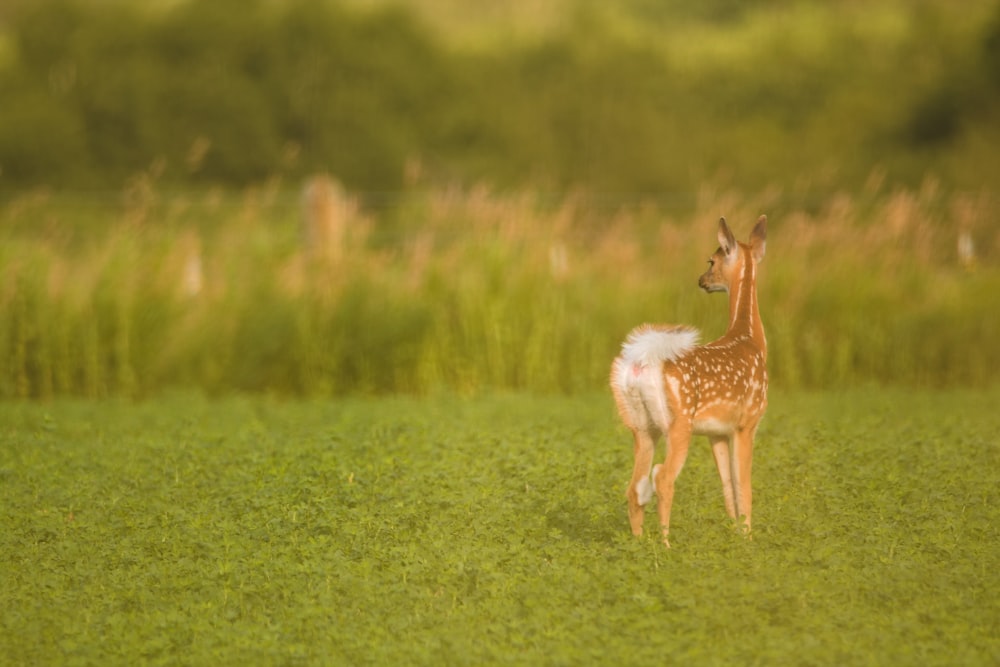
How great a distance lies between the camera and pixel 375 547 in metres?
6.32

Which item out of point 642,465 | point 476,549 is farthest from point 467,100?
point 642,465

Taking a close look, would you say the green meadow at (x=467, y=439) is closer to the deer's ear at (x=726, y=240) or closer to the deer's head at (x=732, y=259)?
the deer's head at (x=732, y=259)

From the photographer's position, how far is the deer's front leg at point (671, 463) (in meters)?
5.91

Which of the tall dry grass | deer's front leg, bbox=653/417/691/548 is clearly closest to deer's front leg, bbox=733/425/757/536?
deer's front leg, bbox=653/417/691/548

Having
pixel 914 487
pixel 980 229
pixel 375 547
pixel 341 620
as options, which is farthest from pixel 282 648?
pixel 980 229

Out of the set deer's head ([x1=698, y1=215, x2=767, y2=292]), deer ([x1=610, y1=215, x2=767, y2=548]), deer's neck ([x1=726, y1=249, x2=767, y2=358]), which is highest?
deer's head ([x1=698, y1=215, x2=767, y2=292])

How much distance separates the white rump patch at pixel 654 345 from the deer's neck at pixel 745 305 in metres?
0.80

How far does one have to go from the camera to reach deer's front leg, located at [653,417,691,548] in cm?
591

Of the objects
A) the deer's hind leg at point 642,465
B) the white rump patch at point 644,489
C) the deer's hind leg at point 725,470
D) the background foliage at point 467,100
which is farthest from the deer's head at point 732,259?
the background foliage at point 467,100

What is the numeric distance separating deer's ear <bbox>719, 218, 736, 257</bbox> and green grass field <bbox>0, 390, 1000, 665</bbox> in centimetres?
121

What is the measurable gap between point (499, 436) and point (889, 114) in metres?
32.3

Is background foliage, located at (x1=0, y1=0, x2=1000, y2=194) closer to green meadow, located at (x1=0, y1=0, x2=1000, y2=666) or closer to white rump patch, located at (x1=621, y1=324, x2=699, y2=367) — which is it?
green meadow, located at (x1=0, y1=0, x2=1000, y2=666)

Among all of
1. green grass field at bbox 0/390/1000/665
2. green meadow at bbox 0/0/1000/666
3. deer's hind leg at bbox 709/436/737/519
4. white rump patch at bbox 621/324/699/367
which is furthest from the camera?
deer's hind leg at bbox 709/436/737/519

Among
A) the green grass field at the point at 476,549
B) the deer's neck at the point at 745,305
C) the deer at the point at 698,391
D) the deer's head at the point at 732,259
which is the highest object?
the deer's head at the point at 732,259
